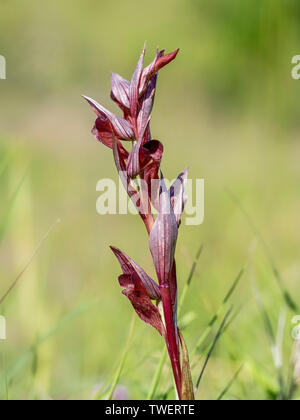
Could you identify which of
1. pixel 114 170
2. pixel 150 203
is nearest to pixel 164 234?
pixel 150 203

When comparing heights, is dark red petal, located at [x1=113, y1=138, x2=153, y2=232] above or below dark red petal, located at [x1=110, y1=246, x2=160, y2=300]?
above

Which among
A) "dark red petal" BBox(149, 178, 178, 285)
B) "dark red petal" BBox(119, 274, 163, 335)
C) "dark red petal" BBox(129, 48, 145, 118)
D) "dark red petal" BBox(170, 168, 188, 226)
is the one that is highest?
"dark red petal" BBox(129, 48, 145, 118)

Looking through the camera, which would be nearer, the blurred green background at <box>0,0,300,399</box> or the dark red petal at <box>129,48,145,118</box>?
the dark red petal at <box>129,48,145,118</box>

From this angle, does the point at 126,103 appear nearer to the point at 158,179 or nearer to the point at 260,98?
the point at 158,179

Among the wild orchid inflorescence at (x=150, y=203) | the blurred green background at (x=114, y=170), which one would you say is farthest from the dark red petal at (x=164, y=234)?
the blurred green background at (x=114, y=170)

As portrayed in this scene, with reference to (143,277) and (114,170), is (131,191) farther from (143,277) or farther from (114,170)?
(114,170)

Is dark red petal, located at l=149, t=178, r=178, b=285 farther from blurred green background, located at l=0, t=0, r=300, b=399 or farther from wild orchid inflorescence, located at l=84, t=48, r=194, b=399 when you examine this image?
blurred green background, located at l=0, t=0, r=300, b=399

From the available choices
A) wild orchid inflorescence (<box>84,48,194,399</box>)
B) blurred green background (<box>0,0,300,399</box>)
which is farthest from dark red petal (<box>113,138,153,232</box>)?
blurred green background (<box>0,0,300,399</box>)
